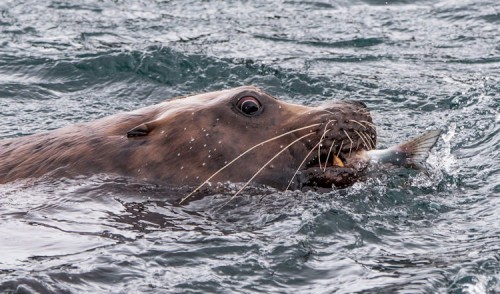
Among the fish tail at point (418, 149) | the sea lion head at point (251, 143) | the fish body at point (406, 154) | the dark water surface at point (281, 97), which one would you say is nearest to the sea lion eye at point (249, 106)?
the sea lion head at point (251, 143)

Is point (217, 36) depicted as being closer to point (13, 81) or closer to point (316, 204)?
point (13, 81)

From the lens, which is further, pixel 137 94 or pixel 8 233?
pixel 137 94

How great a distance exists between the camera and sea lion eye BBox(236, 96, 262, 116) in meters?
7.61

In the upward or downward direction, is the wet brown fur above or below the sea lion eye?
below

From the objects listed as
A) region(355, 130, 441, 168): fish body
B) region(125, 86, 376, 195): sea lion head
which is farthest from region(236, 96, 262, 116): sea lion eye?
region(355, 130, 441, 168): fish body

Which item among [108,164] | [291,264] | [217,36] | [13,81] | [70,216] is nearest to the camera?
[291,264]

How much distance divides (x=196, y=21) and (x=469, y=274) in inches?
370

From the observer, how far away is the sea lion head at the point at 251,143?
291 inches

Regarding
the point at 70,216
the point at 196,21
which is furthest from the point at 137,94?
the point at 70,216

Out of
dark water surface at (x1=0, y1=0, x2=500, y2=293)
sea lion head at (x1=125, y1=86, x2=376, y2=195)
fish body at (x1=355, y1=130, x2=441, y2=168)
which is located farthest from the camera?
fish body at (x1=355, y1=130, x2=441, y2=168)

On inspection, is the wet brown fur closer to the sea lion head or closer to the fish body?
the sea lion head

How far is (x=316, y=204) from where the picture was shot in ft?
23.6

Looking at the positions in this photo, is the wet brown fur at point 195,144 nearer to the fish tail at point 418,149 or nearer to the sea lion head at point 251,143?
the sea lion head at point 251,143

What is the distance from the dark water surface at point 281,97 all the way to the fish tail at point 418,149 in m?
0.13
